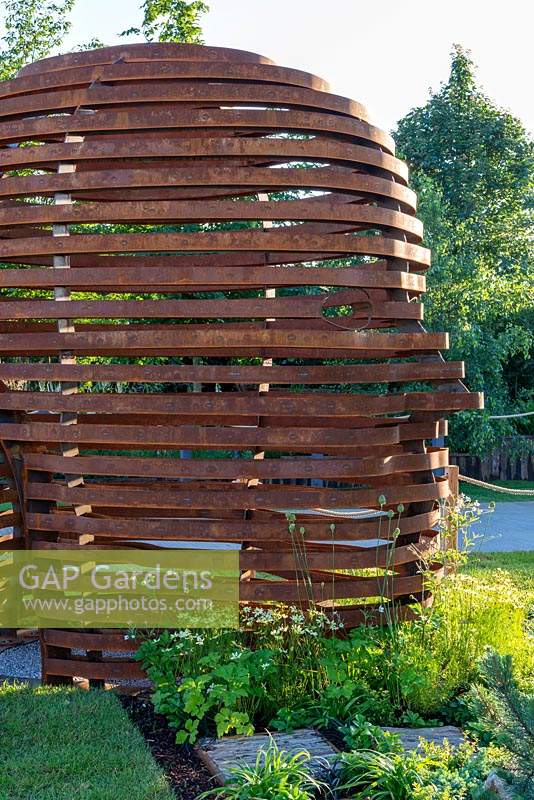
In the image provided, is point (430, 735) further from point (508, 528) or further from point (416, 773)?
point (508, 528)

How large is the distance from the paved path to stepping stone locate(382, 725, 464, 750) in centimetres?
513

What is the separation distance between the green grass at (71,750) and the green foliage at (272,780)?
0.27 metres

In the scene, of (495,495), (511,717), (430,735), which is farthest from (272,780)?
(495,495)

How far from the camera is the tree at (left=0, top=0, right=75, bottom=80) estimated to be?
15531 millimetres

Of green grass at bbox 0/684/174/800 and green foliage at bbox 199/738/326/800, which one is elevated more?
green foliage at bbox 199/738/326/800

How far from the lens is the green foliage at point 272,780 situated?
10.6ft

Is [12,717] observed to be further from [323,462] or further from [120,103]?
[120,103]

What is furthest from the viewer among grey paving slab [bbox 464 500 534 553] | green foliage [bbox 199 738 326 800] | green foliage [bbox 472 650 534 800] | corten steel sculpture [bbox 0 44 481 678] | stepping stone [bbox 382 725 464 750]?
grey paving slab [bbox 464 500 534 553]

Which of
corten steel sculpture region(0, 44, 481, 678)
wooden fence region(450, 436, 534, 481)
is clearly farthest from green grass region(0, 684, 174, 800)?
wooden fence region(450, 436, 534, 481)

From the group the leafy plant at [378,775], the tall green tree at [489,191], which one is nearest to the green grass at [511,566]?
the leafy plant at [378,775]

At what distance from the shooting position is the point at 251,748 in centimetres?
383

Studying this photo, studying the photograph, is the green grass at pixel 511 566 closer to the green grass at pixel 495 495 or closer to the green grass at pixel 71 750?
the green grass at pixel 71 750

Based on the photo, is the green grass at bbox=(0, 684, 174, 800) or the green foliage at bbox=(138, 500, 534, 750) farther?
the green foliage at bbox=(138, 500, 534, 750)

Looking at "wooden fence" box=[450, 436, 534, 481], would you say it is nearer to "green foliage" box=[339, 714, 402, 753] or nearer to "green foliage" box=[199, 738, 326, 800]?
"green foliage" box=[339, 714, 402, 753]
